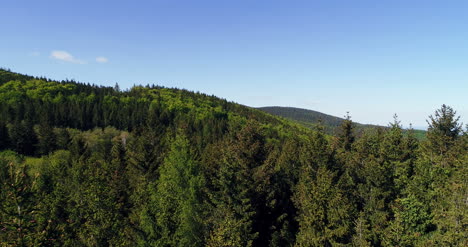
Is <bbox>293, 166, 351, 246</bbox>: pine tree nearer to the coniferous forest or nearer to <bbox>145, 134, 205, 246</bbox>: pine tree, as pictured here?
the coniferous forest

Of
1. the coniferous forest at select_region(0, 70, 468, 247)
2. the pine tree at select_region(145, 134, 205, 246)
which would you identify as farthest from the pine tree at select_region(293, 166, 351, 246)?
the pine tree at select_region(145, 134, 205, 246)

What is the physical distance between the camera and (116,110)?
125875 mm

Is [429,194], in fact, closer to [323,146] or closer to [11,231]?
[323,146]

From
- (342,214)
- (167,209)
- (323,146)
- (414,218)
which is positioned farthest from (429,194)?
(167,209)

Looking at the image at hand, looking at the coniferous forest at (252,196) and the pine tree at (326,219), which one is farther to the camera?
the pine tree at (326,219)

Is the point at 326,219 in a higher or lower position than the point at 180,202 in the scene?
higher

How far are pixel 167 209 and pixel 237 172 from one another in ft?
26.6

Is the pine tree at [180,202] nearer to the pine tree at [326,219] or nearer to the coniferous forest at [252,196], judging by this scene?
the coniferous forest at [252,196]

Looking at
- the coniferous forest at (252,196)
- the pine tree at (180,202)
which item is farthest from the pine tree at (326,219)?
the pine tree at (180,202)

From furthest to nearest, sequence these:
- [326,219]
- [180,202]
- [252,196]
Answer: [252,196] < [180,202] < [326,219]

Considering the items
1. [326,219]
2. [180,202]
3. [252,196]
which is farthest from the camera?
[252,196]

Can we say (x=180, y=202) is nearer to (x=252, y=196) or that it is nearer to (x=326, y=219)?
(x=252, y=196)

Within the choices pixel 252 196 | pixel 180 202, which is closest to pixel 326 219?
pixel 252 196

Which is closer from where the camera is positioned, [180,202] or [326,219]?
[326,219]
